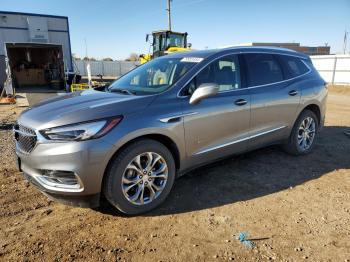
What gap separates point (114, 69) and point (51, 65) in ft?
82.3

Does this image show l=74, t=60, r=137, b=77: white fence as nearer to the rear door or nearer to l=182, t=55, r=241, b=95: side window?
the rear door

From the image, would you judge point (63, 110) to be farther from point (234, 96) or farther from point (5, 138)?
point (5, 138)

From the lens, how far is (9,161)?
521cm

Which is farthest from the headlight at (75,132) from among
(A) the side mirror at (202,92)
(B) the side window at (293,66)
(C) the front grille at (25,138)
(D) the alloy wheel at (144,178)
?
(B) the side window at (293,66)

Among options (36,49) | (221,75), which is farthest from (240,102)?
(36,49)

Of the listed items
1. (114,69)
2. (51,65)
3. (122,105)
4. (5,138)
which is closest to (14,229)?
(122,105)

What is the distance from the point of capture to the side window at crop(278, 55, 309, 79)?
5141 millimetres

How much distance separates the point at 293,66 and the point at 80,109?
3.66 m

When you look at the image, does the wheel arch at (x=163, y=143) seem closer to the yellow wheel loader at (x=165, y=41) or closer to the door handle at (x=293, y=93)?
the door handle at (x=293, y=93)

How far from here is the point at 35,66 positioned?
20312mm

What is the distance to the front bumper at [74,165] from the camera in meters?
2.99

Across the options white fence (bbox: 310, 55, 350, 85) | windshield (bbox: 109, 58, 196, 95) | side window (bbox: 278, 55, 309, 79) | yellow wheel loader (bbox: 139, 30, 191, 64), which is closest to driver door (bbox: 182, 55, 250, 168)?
windshield (bbox: 109, 58, 196, 95)

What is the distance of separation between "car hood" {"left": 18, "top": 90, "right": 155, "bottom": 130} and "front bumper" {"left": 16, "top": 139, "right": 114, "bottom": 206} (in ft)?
0.80

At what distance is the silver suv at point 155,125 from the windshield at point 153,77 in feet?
0.06
